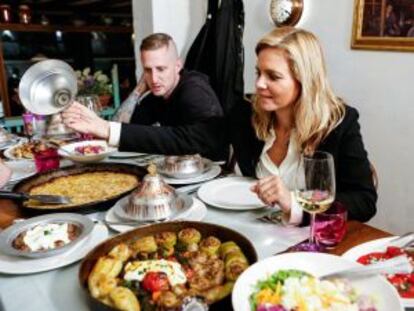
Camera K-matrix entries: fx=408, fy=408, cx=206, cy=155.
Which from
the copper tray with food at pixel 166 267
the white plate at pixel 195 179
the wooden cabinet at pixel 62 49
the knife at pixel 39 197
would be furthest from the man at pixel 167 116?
the wooden cabinet at pixel 62 49

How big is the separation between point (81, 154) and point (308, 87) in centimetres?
101

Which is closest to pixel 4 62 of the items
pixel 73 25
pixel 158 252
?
pixel 73 25

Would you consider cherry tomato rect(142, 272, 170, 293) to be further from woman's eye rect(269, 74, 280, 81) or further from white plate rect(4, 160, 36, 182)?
white plate rect(4, 160, 36, 182)

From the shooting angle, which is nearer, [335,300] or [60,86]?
[335,300]

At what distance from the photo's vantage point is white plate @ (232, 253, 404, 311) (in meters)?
0.72

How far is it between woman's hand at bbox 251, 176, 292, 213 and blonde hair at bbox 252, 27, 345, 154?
1.18ft

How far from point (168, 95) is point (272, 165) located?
109 cm

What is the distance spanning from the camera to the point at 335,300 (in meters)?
0.72

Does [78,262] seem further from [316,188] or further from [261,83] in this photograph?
[261,83]

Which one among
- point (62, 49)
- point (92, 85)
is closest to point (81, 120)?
point (92, 85)

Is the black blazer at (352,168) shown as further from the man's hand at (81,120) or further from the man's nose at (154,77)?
the man's nose at (154,77)

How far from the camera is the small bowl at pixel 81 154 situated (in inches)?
68.5

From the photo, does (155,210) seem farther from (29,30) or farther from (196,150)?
(29,30)

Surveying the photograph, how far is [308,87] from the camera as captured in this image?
54.4 inches
